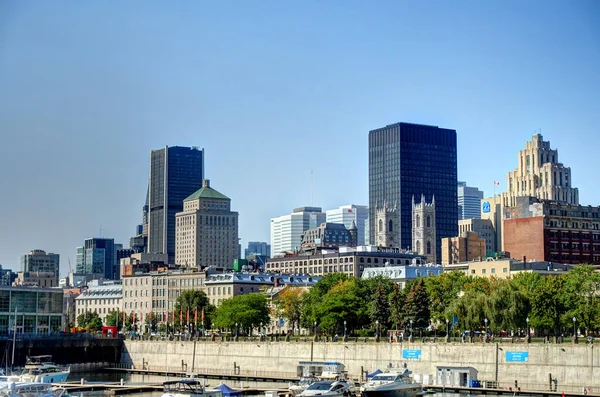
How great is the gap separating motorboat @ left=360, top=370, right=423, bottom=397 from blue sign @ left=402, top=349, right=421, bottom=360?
2460cm

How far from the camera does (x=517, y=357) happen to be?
5408 inches

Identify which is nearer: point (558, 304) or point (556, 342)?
point (556, 342)

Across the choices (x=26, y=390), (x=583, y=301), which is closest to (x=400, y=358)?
(x=583, y=301)

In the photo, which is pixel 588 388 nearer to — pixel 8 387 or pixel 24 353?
pixel 8 387

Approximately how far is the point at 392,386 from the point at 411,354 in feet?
111

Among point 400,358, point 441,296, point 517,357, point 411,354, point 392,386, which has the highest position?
point 441,296

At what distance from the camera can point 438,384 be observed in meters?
136

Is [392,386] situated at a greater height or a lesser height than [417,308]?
lesser

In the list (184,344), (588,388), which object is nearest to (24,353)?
(184,344)

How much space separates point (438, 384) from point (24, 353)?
267ft

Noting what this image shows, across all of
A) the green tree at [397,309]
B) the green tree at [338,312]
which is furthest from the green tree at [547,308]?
the green tree at [338,312]

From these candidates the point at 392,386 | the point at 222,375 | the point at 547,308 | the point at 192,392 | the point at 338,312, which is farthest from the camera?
the point at 338,312

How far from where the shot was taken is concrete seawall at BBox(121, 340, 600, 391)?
13150 cm

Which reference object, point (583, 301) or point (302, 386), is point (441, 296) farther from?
point (302, 386)
